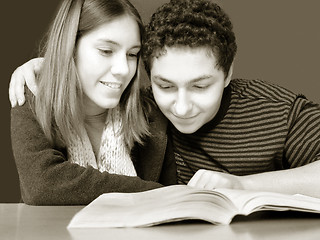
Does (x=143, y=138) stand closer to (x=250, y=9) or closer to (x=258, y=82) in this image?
(x=258, y=82)

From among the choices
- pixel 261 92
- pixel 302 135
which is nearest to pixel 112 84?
pixel 261 92

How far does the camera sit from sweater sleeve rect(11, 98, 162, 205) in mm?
1198

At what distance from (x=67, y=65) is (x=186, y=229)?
0.73 meters

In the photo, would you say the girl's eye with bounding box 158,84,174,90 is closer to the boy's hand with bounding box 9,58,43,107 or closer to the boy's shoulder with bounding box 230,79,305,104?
the boy's shoulder with bounding box 230,79,305,104

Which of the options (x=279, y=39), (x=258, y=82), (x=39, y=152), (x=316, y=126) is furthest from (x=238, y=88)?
(x=279, y=39)

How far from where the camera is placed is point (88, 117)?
5.15 feet

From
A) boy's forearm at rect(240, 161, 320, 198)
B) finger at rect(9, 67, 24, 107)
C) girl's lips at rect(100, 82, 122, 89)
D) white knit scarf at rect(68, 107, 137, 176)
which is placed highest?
girl's lips at rect(100, 82, 122, 89)

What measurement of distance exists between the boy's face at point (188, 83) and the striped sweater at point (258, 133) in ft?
0.34

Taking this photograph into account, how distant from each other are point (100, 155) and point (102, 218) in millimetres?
709

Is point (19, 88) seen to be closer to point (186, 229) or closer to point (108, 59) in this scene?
point (108, 59)

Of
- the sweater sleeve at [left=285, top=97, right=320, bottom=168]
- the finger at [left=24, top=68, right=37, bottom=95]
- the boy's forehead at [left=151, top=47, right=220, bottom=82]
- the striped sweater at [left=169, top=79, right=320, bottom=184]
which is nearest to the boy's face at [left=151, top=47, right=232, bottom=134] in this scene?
the boy's forehead at [left=151, top=47, right=220, bottom=82]

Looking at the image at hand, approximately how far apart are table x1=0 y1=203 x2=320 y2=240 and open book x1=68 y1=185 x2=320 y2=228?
0.05ft

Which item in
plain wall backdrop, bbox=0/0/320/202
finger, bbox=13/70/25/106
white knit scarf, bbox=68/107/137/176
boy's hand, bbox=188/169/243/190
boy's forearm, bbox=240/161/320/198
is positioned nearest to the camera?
boy's hand, bbox=188/169/243/190

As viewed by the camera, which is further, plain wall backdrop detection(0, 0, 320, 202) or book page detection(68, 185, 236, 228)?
plain wall backdrop detection(0, 0, 320, 202)
